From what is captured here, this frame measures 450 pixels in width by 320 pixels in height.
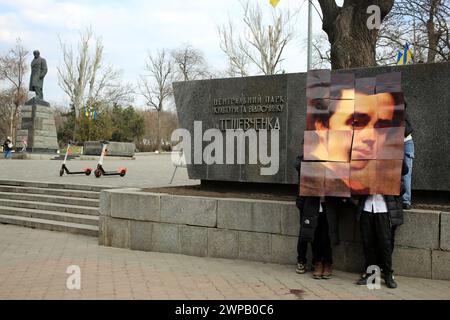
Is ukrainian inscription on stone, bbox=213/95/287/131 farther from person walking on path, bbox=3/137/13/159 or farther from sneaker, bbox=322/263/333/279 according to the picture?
person walking on path, bbox=3/137/13/159

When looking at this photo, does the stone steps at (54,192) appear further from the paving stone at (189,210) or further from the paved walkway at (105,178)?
the paving stone at (189,210)

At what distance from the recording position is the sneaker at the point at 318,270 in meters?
5.52

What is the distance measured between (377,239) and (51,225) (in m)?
6.77

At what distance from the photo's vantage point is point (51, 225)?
9.49 m

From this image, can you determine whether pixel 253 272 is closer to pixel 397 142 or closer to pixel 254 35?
pixel 397 142

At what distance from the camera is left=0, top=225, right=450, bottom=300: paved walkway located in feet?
16.0

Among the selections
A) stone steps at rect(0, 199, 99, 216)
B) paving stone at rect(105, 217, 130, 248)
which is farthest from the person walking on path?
paving stone at rect(105, 217, 130, 248)

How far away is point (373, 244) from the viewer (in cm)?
524

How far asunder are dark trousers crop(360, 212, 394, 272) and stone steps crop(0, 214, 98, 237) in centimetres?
534

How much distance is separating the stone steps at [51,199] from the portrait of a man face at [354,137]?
5835mm

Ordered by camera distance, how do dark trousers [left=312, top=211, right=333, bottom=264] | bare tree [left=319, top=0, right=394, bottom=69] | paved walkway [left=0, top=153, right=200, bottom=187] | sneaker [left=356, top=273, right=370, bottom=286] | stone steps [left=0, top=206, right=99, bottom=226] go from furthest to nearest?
paved walkway [left=0, top=153, right=200, bottom=187], stone steps [left=0, top=206, right=99, bottom=226], bare tree [left=319, top=0, right=394, bottom=69], dark trousers [left=312, top=211, right=333, bottom=264], sneaker [left=356, top=273, right=370, bottom=286]

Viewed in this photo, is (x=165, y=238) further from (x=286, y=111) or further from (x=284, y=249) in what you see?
(x=286, y=111)

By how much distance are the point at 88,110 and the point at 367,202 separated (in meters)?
46.2
